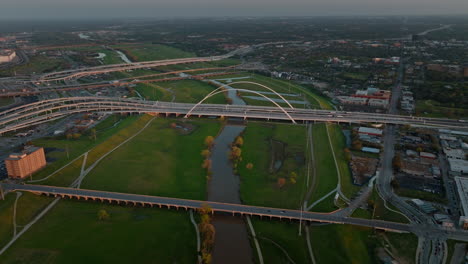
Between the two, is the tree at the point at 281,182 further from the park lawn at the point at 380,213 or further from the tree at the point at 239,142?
the tree at the point at 239,142

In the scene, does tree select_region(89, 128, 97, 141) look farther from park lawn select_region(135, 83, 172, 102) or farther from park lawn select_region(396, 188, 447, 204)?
park lawn select_region(396, 188, 447, 204)

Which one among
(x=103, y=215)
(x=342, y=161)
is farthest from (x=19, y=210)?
(x=342, y=161)

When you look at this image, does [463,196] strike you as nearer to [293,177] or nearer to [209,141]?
[293,177]

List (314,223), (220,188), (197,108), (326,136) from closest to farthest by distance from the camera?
(314,223) < (220,188) < (326,136) < (197,108)

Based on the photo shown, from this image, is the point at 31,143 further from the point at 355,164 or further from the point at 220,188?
the point at 355,164

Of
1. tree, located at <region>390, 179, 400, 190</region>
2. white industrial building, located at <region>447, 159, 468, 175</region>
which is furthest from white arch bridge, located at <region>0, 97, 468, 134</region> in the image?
tree, located at <region>390, 179, 400, 190</region>

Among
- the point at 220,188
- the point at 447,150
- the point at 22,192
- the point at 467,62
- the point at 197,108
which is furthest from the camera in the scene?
the point at 467,62

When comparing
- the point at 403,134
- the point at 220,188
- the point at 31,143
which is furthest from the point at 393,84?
the point at 31,143
